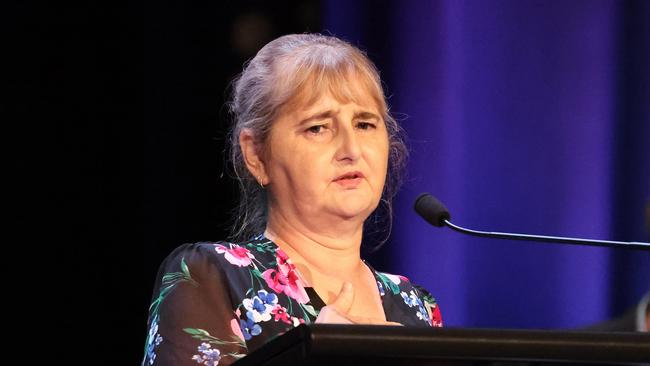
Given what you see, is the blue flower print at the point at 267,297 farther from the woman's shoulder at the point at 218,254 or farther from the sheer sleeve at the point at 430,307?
the sheer sleeve at the point at 430,307

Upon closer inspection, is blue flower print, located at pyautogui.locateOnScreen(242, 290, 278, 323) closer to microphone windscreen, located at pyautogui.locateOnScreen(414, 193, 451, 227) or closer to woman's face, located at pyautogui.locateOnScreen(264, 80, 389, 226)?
woman's face, located at pyautogui.locateOnScreen(264, 80, 389, 226)

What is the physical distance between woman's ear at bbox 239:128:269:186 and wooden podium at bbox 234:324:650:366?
3.12ft

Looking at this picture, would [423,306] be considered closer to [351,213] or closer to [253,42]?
[351,213]

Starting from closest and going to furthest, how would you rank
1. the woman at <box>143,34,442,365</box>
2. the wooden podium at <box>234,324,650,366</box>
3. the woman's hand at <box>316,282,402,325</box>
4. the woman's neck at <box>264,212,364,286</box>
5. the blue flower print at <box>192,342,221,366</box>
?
the wooden podium at <box>234,324,650,366</box>
the woman's hand at <box>316,282,402,325</box>
the blue flower print at <box>192,342,221,366</box>
the woman at <box>143,34,442,365</box>
the woman's neck at <box>264,212,364,286</box>

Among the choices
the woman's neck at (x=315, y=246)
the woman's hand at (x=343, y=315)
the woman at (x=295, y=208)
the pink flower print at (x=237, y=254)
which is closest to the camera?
the woman's hand at (x=343, y=315)

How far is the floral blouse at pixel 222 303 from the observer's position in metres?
1.65

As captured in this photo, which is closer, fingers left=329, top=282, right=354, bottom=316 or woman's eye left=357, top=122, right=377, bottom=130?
fingers left=329, top=282, right=354, bottom=316

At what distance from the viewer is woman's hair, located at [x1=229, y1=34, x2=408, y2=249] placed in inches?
75.2

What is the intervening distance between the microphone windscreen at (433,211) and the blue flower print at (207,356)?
46cm

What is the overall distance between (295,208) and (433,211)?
0.83ft

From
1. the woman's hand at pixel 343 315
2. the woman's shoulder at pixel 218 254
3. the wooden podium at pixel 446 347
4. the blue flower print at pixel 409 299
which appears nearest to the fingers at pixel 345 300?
the woman's hand at pixel 343 315

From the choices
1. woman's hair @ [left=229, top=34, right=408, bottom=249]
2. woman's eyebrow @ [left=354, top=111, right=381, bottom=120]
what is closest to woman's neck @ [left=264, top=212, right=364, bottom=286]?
woman's hair @ [left=229, top=34, right=408, bottom=249]

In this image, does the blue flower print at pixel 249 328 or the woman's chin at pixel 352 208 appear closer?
the blue flower print at pixel 249 328

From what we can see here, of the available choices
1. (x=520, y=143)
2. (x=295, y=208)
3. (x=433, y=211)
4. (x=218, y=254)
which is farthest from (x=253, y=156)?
(x=520, y=143)
